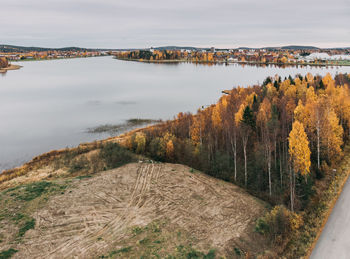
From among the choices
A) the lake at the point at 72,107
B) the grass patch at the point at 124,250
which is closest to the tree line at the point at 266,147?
the grass patch at the point at 124,250

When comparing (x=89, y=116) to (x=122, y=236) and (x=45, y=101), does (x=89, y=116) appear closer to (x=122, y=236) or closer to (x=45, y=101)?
(x=45, y=101)

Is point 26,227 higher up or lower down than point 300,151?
lower down

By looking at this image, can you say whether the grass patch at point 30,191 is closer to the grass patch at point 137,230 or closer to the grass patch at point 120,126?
the grass patch at point 137,230

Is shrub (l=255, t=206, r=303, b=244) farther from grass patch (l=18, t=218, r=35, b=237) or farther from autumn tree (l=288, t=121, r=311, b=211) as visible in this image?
grass patch (l=18, t=218, r=35, b=237)

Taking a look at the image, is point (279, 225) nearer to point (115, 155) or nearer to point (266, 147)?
point (266, 147)

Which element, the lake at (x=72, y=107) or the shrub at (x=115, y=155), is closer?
the shrub at (x=115, y=155)

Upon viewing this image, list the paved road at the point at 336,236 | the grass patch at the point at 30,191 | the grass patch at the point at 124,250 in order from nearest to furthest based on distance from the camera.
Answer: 1. the grass patch at the point at 124,250
2. the paved road at the point at 336,236
3. the grass patch at the point at 30,191

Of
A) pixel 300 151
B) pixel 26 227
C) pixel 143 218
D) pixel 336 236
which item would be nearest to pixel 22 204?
pixel 26 227
